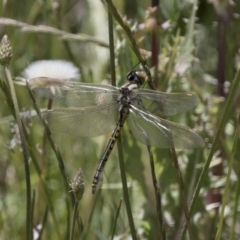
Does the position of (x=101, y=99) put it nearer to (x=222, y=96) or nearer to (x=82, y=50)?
(x=222, y=96)

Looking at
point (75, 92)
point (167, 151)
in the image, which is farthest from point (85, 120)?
point (167, 151)

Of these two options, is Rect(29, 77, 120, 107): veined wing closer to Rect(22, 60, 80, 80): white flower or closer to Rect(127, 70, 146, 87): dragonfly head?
Rect(127, 70, 146, 87): dragonfly head

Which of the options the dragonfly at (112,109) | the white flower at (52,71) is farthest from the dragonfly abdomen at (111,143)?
the white flower at (52,71)

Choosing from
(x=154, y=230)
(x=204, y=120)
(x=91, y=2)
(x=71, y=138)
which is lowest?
(x=154, y=230)

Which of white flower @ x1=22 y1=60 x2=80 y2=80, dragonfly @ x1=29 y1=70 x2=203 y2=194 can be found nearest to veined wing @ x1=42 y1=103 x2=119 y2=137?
dragonfly @ x1=29 y1=70 x2=203 y2=194

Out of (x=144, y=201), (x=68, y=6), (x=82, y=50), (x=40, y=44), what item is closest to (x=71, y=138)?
(x=144, y=201)

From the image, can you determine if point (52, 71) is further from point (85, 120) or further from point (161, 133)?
point (161, 133)

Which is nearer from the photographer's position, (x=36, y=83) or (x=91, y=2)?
(x=36, y=83)
